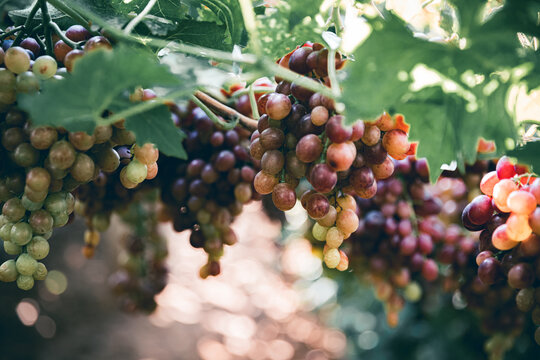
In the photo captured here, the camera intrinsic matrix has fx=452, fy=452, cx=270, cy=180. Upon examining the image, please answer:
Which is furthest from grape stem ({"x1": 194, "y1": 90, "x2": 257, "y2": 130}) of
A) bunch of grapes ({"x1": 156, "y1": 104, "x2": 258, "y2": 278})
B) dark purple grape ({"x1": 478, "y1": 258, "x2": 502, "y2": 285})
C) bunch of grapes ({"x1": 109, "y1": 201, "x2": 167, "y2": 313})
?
bunch of grapes ({"x1": 109, "y1": 201, "x2": 167, "y2": 313})

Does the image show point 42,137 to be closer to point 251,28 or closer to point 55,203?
point 55,203

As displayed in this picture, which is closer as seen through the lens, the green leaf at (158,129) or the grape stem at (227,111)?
the green leaf at (158,129)

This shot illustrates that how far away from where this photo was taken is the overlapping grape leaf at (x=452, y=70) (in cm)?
39

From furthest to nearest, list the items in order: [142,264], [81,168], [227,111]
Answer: [142,264] → [227,111] → [81,168]

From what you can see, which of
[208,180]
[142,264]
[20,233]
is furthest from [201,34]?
[142,264]

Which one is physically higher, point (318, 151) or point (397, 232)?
point (318, 151)

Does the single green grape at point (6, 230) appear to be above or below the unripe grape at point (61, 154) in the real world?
below

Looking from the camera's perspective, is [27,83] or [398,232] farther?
[398,232]

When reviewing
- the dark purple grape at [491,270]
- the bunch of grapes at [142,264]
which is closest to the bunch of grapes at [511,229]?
the dark purple grape at [491,270]

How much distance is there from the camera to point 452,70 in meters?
0.41

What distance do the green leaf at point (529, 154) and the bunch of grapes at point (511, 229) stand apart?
0.14ft

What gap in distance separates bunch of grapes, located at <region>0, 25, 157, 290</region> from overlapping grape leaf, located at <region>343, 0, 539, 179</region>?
0.85 feet

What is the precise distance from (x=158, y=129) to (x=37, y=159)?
0.45 feet

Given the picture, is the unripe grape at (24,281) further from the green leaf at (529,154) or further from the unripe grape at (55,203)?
the green leaf at (529,154)
